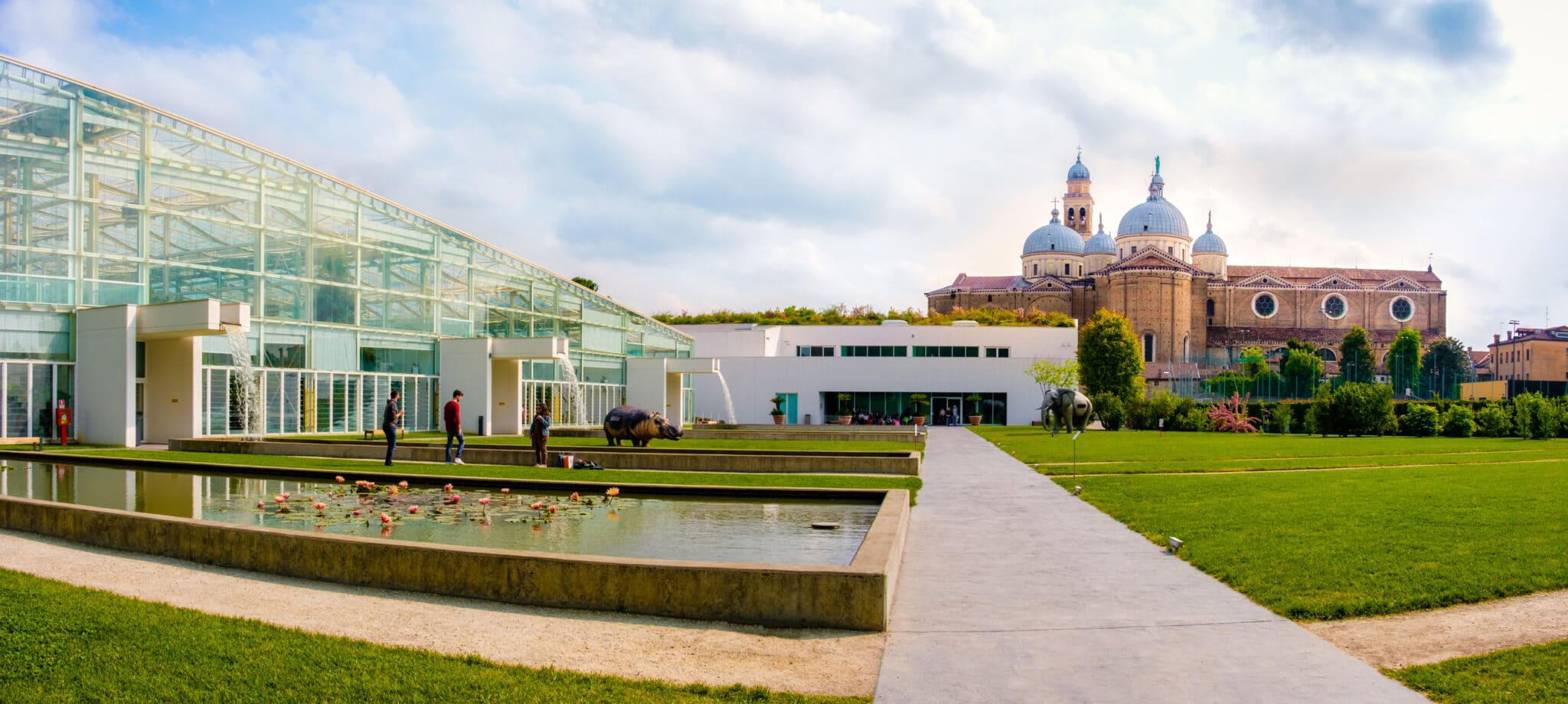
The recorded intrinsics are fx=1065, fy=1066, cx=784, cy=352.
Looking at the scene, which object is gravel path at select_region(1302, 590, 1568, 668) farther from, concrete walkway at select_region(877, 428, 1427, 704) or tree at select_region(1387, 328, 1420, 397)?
tree at select_region(1387, 328, 1420, 397)

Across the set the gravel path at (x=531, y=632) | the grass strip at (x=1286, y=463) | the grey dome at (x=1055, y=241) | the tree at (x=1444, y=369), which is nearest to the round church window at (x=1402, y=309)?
the tree at (x=1444, y=369)

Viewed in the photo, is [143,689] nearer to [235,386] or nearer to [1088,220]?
[235,386]

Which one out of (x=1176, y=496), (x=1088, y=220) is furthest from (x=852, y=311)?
(x=1176, y=496)

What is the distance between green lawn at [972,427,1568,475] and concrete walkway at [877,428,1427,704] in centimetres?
1168

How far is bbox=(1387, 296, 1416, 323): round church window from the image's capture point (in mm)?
121375

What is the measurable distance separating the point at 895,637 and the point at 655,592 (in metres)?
1.76

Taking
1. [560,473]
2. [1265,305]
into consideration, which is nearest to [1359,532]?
[560,473]

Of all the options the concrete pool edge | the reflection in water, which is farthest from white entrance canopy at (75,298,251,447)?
the concrete pool edge

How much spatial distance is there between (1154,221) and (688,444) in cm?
10177

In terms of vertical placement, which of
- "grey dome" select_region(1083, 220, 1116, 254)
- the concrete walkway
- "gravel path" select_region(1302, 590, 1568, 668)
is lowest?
the concrete walkway

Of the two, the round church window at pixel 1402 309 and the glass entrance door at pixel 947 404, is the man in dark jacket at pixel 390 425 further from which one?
the round church window at pixel 1402 309

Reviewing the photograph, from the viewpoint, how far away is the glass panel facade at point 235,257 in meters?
22.8

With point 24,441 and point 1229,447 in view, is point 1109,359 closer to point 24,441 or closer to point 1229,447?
point 1229,447

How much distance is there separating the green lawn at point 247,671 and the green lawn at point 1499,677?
329 cm
